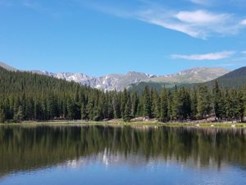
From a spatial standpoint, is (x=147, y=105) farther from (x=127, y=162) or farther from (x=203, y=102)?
(x=127, y=162)

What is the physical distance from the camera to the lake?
59.9 metres

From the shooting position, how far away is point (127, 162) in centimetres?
7675

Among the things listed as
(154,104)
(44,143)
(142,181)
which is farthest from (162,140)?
(154,104)

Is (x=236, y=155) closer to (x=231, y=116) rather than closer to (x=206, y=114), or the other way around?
(x=231, y=116)

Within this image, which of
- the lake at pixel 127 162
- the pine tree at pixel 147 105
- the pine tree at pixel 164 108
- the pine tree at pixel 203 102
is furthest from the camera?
the pine tree at pixel 147 105

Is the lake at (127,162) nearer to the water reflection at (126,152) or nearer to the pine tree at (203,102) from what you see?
the water reflection at (126,152)

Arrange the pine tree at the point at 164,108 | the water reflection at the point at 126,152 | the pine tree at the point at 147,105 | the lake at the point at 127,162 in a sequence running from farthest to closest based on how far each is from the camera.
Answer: the pine tree at the point at 147,105, the pine tree at the point at 164,108, the water reflection at the point at 126,152, the lake at the point at 127,162

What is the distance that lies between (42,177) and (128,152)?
107 ft

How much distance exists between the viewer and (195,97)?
183 m

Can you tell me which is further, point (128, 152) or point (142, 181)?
point (128, 152)

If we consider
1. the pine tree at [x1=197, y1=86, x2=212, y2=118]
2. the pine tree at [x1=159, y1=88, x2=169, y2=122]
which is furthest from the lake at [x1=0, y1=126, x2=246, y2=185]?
the pine tree at [x1=159, y1=88, x2=169, y2=122]

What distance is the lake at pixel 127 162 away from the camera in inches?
2360

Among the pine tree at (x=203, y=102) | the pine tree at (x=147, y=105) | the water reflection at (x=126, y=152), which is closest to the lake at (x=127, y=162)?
the water reflection at (x=126, y=152)

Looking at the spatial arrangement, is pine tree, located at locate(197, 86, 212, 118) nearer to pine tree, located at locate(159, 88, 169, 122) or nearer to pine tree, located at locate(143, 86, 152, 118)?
pine tree, located at locate(159, 88, 169, 122)
